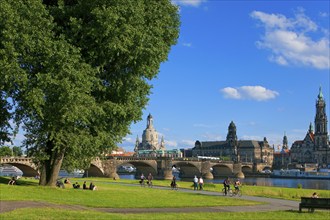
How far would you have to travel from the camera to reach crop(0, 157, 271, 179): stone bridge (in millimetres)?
93375

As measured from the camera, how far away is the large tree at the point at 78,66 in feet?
89.0

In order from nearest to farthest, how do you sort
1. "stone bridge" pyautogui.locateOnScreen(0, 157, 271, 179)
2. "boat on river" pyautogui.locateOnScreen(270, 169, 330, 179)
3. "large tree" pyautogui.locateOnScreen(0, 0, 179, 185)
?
"large tree" pyautogui.locateOnScreen(0, 0, 179, 185) < "stone bridge" pyautogui.locateOnScreen(0, 157, 271, 179) < "boat on river" pyautogui.locateOnScreen(270, 169, 330, 179)

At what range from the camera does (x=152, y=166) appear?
136750 mm

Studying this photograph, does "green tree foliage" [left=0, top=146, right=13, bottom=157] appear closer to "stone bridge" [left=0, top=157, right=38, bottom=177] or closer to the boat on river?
"stone bridge" [left=0, top=157, right=38, bottom=177]

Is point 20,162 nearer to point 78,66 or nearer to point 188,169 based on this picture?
point 78,66

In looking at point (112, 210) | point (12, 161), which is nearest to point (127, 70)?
point (112, 210)

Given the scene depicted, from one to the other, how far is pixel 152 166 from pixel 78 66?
109826 millimetres

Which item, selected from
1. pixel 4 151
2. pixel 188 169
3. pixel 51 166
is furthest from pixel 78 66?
pixel 188 169

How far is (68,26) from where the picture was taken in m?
31.2

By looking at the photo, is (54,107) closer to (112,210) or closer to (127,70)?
(127,70)

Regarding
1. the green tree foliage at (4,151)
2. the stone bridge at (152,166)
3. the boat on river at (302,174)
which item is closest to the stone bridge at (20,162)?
the stone bridge at (152,166)

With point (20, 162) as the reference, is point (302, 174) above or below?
below

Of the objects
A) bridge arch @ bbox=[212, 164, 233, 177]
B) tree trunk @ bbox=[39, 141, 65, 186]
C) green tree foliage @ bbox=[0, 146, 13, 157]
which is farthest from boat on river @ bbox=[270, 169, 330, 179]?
tree trunk @ bbox=[39, 141, 65, 186]

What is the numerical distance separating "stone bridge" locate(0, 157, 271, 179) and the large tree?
3403 cm
